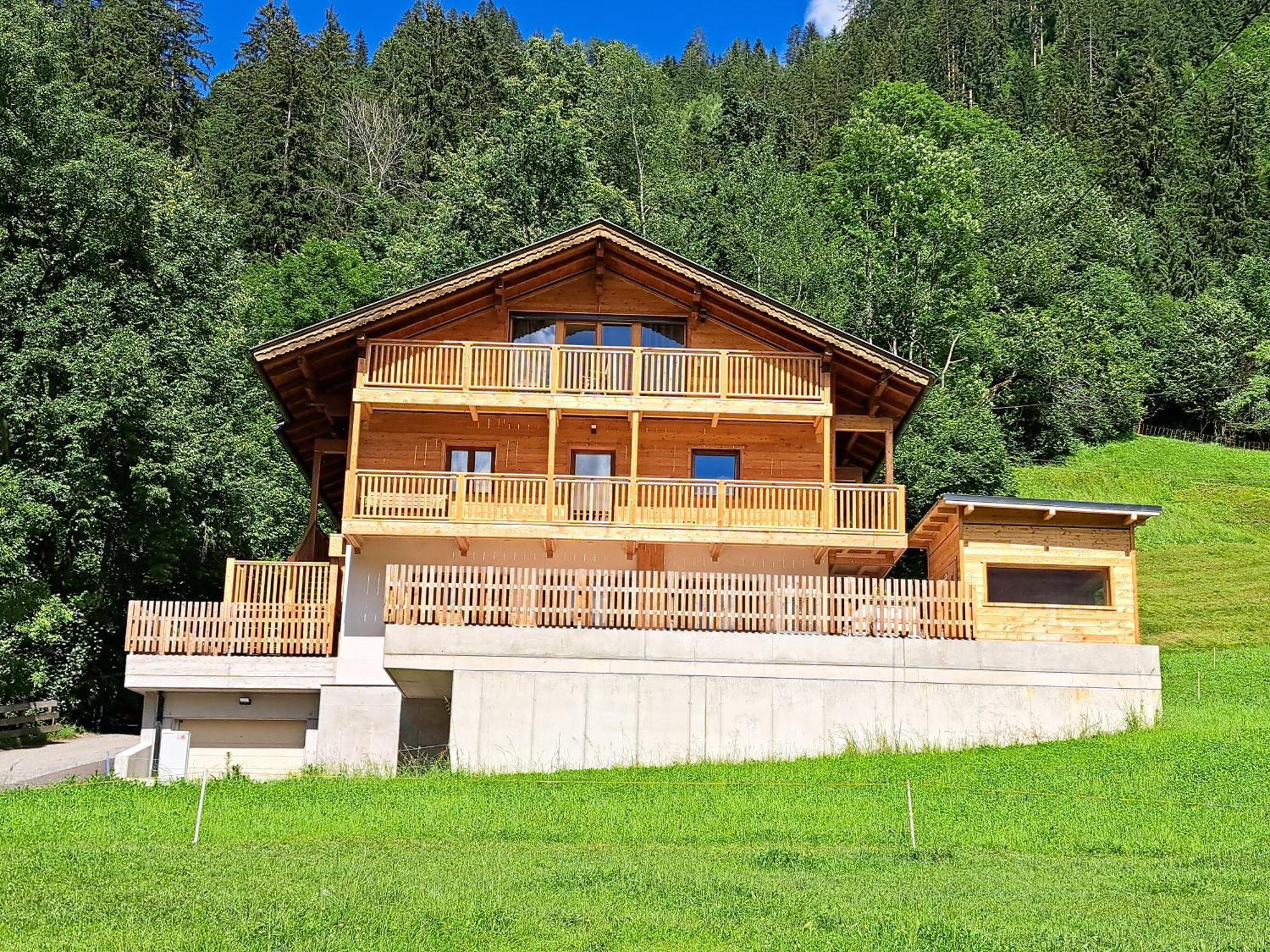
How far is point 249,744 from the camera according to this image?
89.7ft

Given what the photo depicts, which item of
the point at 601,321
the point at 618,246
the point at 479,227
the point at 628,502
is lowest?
the point at 628,502

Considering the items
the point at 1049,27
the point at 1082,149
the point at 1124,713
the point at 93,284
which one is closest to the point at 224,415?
the point at 93,284

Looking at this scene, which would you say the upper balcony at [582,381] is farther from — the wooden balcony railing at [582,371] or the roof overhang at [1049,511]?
the roof overhang at [1049,511]

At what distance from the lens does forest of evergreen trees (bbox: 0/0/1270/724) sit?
1366 inches

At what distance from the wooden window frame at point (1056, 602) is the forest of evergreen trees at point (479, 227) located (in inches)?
614

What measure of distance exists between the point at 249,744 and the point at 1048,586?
15729 millimetres

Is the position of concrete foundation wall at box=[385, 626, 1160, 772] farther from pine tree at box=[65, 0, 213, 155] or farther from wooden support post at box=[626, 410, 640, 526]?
pine tree at box=[65, 0, 213, 155]

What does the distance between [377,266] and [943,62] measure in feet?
243

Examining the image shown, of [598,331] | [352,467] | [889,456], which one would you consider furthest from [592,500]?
[889,456]

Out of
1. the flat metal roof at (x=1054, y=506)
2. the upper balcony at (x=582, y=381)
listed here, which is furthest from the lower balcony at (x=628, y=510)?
the flat metal roof at (x=1054, y=506)

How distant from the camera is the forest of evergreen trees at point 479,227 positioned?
34.7 m

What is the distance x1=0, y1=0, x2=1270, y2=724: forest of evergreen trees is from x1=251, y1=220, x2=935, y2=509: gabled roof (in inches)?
268

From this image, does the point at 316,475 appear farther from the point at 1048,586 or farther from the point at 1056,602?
the point at 1056,602

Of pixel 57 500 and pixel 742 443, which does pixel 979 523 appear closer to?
pixel 742 443
